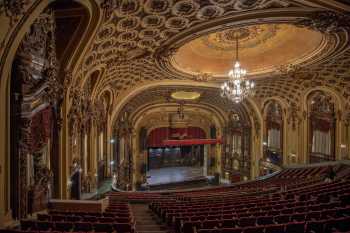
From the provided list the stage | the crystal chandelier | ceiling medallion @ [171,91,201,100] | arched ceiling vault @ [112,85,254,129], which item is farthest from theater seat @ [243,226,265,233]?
the stage

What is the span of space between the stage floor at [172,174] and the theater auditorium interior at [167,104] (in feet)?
7.46

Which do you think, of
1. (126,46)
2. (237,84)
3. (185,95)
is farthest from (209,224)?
(185,95)

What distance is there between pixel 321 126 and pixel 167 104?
12899mm

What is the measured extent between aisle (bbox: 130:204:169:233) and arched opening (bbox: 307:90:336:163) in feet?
45.0

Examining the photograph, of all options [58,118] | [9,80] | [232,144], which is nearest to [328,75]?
[232,144]

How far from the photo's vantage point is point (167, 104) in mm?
24062

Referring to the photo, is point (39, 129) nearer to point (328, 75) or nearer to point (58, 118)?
point (58, 118)

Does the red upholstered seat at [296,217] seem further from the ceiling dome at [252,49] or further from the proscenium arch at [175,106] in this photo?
the proscenium arch at [175,106]

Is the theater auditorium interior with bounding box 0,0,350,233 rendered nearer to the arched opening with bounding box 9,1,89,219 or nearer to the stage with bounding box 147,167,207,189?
the arched opening with bounding box 9,1,89,219

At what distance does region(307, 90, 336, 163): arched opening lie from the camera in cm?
1627

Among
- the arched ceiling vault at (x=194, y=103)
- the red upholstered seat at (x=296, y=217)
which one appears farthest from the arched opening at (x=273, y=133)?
the red upholstered seat at (x=296, y=217)

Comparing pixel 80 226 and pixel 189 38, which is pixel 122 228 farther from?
pixel 189 38

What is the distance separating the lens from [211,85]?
1700 centimetres

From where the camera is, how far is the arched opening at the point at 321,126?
1627 cm
